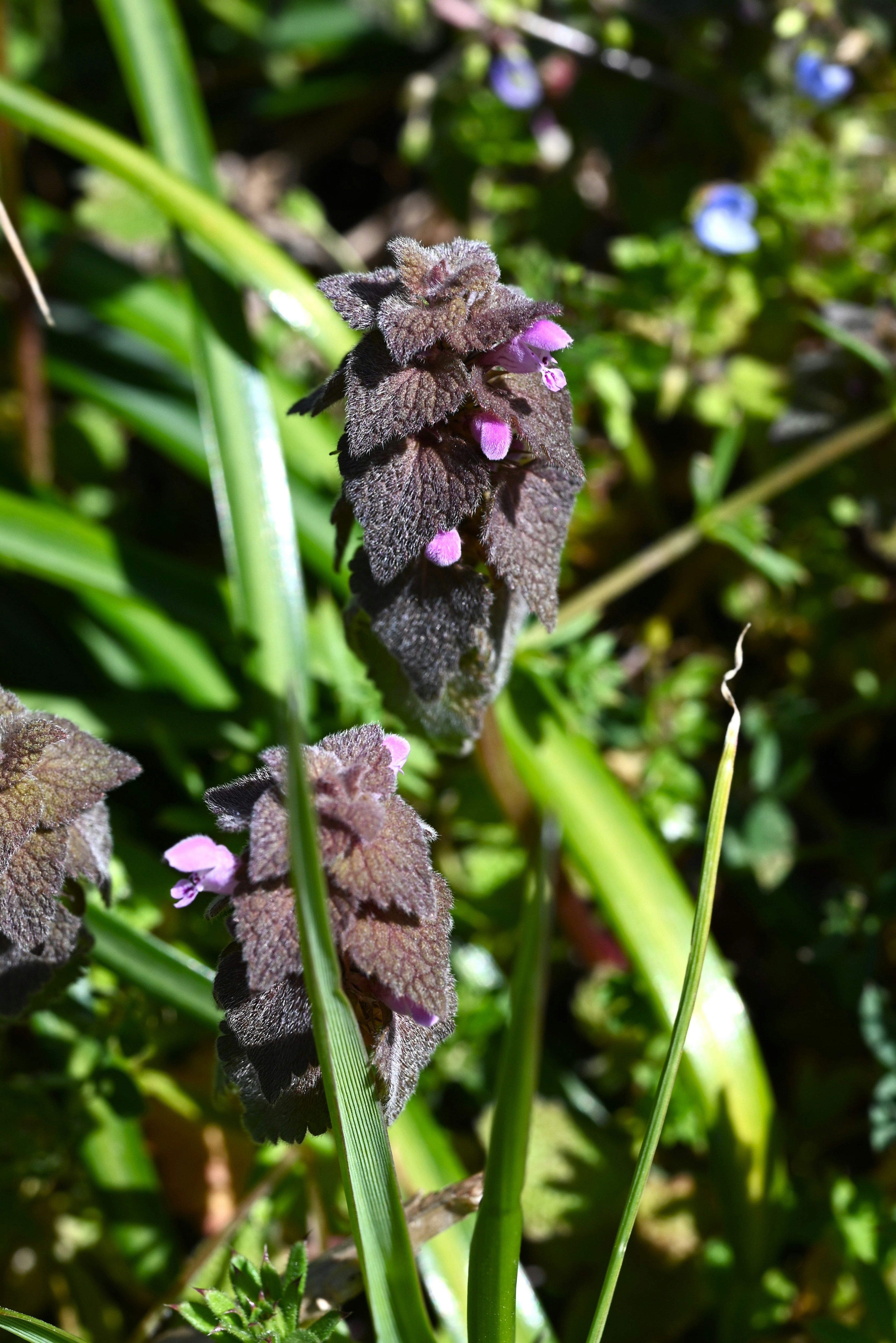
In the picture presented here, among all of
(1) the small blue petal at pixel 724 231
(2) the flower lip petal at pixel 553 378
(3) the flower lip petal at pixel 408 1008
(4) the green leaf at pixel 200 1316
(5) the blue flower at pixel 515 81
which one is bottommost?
(4) the green leaf at pixel 200 1316

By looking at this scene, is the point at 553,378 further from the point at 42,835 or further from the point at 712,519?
the point at 712,519

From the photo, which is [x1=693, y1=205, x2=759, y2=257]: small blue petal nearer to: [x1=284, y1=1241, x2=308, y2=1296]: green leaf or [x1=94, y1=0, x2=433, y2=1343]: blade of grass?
[x1=94, y1=0, x2=433, y2=1343]: blade of grass

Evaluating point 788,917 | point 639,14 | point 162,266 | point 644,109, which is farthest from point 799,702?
point 162,266

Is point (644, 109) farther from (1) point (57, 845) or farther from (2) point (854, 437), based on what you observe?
(1) point (57, 845)

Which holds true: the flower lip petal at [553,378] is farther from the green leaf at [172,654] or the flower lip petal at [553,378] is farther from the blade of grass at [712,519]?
the green leaf at [172,654]

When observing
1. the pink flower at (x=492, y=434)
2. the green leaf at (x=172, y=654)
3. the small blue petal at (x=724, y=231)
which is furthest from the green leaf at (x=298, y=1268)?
the small blue petal at (x=724, y=231)

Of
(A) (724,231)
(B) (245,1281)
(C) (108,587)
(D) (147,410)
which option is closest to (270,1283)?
(B) (245,1281)

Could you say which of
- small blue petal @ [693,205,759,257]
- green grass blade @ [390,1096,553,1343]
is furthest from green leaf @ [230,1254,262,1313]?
small blue petal @ [693,205,759,257]
